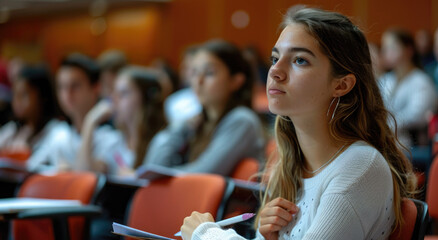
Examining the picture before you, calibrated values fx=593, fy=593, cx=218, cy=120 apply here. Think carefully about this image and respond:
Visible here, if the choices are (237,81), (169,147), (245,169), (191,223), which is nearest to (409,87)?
(237,81)

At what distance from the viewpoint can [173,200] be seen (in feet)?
6.93

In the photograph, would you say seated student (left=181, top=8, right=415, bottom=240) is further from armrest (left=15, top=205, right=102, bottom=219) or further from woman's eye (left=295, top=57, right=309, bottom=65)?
armrest (left=15, top=205, right=102, bottom=219)

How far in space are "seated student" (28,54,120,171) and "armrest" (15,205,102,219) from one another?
1.48m

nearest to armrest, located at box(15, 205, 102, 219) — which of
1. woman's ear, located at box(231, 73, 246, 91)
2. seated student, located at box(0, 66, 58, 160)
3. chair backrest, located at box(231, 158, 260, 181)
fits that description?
chair backrest, located at box(231, 158, 260, 181)

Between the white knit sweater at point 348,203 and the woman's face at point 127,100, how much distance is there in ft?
7.26

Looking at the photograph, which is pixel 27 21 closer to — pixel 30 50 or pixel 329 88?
pixel 30 50

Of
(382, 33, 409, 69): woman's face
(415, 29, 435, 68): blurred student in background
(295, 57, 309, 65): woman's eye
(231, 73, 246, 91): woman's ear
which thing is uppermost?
(295, 57, 309, 65): woman's eye

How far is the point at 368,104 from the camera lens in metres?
1.46

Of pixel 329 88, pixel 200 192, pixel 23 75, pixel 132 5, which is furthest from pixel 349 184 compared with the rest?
pixel 132 5

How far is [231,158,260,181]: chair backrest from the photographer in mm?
2613

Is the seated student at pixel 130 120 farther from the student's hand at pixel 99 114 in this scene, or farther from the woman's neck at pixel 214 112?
the woman's neck at pixel 214 112

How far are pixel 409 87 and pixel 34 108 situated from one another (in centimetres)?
293

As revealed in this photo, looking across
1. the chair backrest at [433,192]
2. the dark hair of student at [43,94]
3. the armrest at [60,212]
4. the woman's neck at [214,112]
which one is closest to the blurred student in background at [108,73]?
the dark hair of student at [43,94]

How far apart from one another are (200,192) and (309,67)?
31.6 inches
